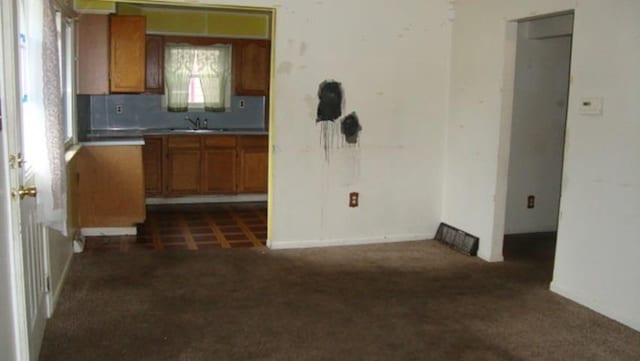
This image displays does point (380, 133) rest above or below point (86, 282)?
above

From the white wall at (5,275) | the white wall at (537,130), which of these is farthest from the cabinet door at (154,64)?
the white wall at (5,275)

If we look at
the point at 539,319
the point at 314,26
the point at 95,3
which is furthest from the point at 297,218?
the point at 95,3

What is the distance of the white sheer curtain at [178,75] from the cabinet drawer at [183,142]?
691 millimetres

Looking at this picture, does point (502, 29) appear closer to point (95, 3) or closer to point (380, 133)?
point (380, 133)

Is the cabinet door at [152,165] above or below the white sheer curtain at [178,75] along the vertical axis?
below

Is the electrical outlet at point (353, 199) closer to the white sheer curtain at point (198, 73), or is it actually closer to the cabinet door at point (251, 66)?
the cabinet door at point (251, 66)

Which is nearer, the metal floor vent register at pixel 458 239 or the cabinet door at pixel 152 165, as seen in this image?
the metal floor vent register at pixel 458 239

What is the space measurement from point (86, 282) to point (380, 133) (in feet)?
8.78

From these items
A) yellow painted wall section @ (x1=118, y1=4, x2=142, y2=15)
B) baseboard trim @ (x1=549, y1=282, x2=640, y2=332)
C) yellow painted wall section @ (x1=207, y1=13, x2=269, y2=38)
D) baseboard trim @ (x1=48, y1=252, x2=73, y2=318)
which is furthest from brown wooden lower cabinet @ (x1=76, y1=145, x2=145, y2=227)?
baseboard trim @ (x1=549, y1=282, x2=640, y2=332)

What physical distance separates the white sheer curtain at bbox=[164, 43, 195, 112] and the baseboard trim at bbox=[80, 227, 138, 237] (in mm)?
2330

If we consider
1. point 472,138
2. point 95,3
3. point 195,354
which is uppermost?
point 95,3

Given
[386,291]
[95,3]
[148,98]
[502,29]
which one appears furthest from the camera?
[148,98]

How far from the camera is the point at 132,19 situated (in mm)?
5578

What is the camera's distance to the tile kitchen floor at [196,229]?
17.2 feet
